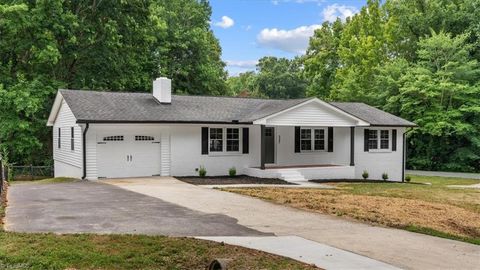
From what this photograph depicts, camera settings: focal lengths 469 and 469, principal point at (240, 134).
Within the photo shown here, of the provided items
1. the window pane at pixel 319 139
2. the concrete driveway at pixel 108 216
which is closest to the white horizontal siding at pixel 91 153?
the concrete driveway at pixel 108 216

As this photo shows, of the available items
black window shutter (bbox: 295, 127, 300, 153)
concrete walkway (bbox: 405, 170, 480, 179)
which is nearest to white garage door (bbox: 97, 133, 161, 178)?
black window shutter (bbox: 295, 127, 300, 153)

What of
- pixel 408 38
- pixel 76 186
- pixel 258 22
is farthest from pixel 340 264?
pixel 408 38

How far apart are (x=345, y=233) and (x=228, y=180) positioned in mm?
11528

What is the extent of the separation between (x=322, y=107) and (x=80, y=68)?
17387 millimetres

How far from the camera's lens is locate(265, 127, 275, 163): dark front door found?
23625 millimetres

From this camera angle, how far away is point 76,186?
55.1ft

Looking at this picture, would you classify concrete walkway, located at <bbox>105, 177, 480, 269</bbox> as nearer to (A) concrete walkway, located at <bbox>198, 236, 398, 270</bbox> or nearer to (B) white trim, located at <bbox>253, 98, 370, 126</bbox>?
(A) concrete walkway, located at <bbox>198, 236, 398, 270</bbox>

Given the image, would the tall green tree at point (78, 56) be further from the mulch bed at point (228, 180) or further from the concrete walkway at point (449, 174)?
the concrete walkway at point (449, 174)

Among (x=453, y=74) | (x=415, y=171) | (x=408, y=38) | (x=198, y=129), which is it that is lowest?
(x=415, y=171)

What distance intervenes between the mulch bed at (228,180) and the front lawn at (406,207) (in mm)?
2649

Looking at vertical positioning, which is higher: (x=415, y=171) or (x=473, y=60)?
(x=473, y=60)

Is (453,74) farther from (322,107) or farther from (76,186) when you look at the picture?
(76,186)

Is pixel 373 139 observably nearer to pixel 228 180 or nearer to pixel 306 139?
pixel 306 139

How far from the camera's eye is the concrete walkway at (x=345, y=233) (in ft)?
23.9
